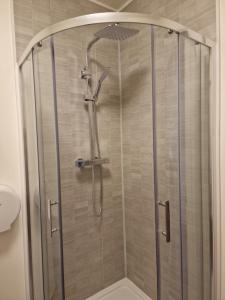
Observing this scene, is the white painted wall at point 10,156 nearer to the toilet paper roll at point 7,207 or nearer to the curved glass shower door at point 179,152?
the toilet paper roll at point 7,207

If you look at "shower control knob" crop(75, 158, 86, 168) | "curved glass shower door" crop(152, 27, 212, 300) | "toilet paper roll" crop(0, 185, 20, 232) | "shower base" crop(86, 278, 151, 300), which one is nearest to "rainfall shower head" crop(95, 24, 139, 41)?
"curved glass shower door" crop(152, 27, 212, 300)

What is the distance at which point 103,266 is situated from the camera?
1.83 meters

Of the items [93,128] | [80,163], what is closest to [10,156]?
[80,163]

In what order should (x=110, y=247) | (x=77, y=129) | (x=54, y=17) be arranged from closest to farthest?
(x=54, y=17), (x=77, y=129), (x=110, y=247)

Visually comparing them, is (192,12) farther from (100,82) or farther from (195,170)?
(195,170)

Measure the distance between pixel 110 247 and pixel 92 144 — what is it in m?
0.96

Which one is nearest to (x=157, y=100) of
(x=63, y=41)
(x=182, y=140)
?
(x=182, y=140)

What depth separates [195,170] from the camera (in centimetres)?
121

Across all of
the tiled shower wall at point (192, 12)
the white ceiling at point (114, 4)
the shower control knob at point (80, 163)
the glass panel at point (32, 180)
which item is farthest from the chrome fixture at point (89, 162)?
the white ceiling at point (114, 4)

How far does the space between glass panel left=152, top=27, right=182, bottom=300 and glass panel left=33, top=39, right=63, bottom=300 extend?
1.80 feet

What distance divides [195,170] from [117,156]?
2.55 ft

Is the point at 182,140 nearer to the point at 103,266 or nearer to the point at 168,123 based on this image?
the point at 168,123

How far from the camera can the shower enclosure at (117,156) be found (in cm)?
109

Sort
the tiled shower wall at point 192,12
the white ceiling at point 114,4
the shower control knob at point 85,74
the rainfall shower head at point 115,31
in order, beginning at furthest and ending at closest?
the white ceiling at point 114,4, the shower control knob at point 85,74, the tiled shower wall at point 192,12, the rainfall shower head at point 115,31
